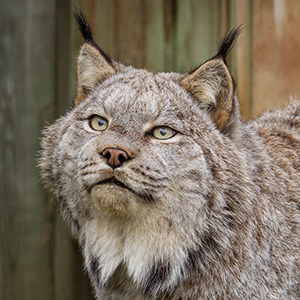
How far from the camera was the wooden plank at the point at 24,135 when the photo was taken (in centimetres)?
454

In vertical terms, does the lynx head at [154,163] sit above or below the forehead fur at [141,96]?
below

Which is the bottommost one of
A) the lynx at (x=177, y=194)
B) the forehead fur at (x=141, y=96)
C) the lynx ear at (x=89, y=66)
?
the lynx at (x=177, y=194)

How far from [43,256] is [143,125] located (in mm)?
1808

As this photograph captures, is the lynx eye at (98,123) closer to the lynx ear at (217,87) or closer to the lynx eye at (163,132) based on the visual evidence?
the lynx eye at (163,132)

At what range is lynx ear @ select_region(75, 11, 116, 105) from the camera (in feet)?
12.6

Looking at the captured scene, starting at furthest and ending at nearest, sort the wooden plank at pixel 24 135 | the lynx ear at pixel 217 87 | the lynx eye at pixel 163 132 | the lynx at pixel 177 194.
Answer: the wooden plank at pixel 24 135 → the lynx ear at pixel 217 87 → the lynx eye at pixel 163 132 → the lynx at pixel 177 194

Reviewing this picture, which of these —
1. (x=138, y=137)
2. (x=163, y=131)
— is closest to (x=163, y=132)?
(x=163, y=131)

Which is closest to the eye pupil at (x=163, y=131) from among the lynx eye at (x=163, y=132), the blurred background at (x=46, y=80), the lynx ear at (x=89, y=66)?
the lynx eye at (x=163, y=132)

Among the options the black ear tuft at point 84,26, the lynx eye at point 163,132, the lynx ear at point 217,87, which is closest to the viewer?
the lynx eye at point 163,132

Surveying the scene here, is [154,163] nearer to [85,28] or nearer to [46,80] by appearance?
[85,28]

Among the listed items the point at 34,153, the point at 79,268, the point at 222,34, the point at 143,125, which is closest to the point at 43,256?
the point at 79,268

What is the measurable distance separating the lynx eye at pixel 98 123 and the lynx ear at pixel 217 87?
537mm

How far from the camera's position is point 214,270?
11.3 ft

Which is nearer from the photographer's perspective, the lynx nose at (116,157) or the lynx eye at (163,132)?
the lynx nose at (116,157)
